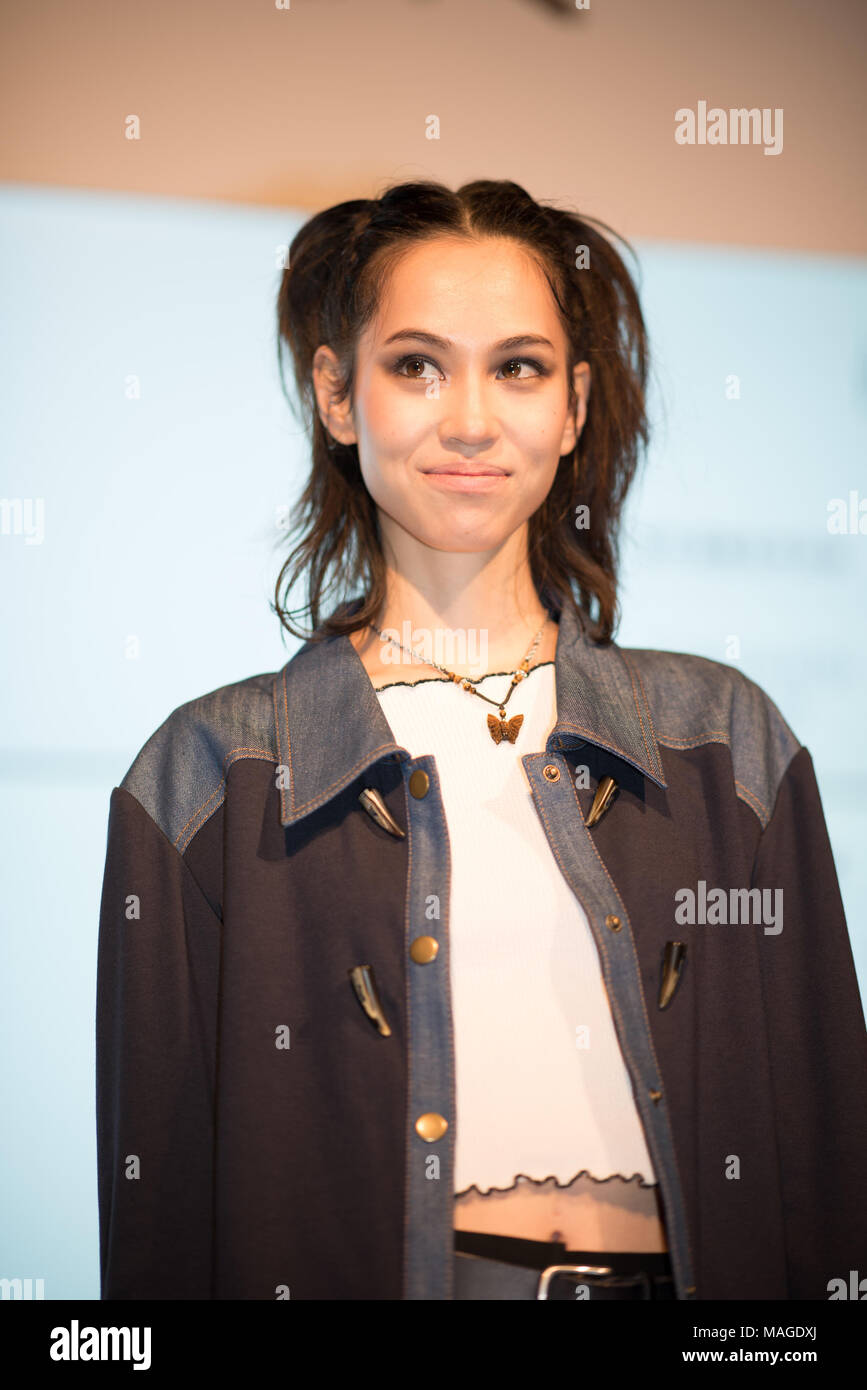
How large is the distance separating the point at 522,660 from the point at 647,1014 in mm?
557

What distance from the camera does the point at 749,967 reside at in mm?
1708

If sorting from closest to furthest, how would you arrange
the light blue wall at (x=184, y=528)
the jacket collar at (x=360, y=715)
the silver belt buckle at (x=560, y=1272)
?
the silver belt buckle at (x=560, y=1272), the jacket collar at (x=360, y=715), the light blue wall at (x=184, y=528)

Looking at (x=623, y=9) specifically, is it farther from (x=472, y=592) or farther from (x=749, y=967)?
(x=749, y=967)

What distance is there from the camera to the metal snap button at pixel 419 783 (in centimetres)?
167

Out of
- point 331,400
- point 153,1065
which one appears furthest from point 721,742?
point 153,1065

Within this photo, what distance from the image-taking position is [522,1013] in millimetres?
1600

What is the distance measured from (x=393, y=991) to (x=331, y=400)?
933mm

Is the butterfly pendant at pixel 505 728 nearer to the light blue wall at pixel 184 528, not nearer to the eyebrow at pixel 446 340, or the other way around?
the eyebrow at pixel 446 340

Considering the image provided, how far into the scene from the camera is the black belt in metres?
1.48

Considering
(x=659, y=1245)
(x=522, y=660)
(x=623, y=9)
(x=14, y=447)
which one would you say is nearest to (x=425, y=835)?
(x=522, y=660)

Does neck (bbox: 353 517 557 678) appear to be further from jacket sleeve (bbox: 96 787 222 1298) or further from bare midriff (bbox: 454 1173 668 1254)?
bare midriff (bbox: 454 1173 668 1254)

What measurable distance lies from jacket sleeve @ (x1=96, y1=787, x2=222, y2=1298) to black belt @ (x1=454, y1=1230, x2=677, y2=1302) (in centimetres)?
40

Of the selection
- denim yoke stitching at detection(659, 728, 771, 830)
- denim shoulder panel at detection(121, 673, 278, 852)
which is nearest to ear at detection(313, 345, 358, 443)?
denim shoulder panel at detection(121, 673, 278, 852)

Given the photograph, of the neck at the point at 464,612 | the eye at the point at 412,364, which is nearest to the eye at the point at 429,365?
the eye at the point at 412,364
